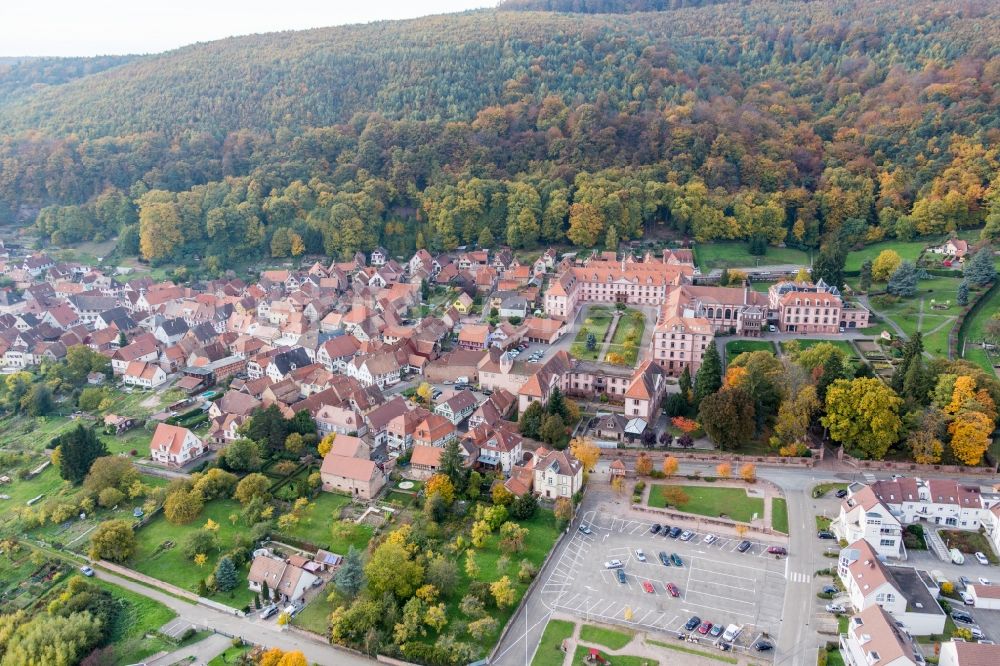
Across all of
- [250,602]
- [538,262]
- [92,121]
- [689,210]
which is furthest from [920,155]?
[92,121]

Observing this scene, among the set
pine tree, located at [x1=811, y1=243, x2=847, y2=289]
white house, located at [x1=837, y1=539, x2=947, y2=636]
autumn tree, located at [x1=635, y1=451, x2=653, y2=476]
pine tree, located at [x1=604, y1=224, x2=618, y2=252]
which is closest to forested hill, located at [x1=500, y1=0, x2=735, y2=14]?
pine tree, located at [x1=604, y1=224, x2=618, y2=252]

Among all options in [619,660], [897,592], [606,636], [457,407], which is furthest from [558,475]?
[897,592]

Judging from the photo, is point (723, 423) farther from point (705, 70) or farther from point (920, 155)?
point (705, 70)

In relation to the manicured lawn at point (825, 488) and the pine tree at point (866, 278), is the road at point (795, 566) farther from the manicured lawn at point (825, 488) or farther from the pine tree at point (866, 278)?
the pine tree at point (866, 278)

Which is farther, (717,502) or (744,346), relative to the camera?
(744,346)

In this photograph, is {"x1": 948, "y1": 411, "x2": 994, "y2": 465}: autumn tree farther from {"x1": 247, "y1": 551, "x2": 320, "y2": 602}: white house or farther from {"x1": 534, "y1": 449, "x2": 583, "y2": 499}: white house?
{"x1": 247, "y1": 551, "x2": 320, "y2": 602}: white house

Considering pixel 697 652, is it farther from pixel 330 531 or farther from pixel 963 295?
pixel 963 295

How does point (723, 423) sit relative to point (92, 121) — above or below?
below
